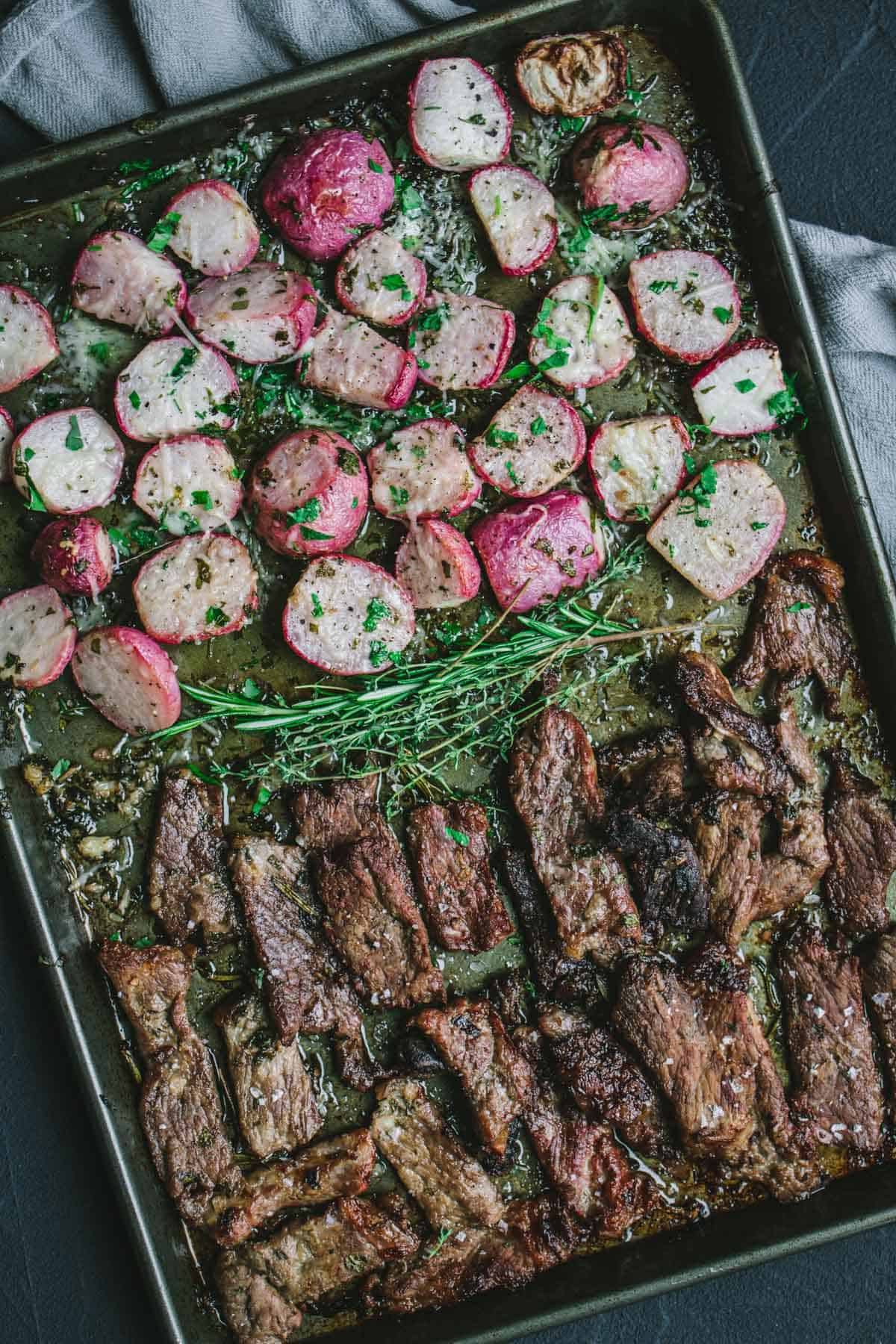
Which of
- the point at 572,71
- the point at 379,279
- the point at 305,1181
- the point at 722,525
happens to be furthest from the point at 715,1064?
the point at 572,71

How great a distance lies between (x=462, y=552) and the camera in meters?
3.08

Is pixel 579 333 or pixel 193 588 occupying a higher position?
pixel 579 333

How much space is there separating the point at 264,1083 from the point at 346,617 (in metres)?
1.28

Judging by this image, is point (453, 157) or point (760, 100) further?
point (760, 100)

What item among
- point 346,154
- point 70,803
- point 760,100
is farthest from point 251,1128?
point 760,100

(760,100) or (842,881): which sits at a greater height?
(760,100)

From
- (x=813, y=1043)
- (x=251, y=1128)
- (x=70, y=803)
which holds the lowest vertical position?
(x=813, y=1043)

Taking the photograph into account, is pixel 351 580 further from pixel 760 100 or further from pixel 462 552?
pixel 760 100

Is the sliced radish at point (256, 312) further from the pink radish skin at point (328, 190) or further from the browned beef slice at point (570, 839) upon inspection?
the browned beef slice at point (570, 839)

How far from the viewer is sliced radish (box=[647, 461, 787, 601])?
10.2 ft

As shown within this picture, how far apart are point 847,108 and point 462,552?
1.76m

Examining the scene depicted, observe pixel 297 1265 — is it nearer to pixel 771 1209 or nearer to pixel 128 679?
pixel 771 1209

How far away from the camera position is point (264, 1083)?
305cm

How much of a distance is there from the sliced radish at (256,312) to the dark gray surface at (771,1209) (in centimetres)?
75
